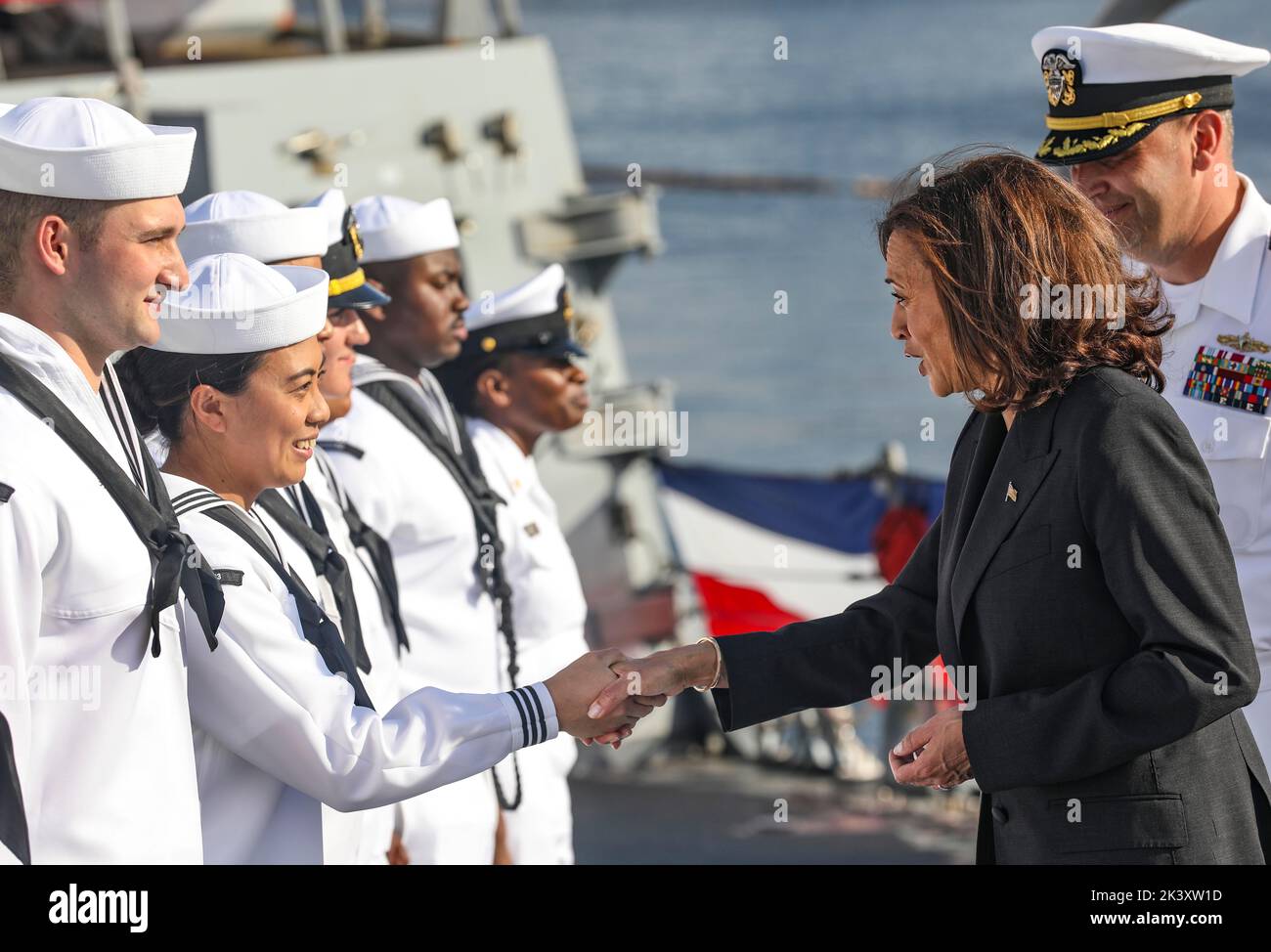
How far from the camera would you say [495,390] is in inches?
181

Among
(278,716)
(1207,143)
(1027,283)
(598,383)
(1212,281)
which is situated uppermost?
(1207,143)

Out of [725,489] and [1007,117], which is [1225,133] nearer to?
[725,489]

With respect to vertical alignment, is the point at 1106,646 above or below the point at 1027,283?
below

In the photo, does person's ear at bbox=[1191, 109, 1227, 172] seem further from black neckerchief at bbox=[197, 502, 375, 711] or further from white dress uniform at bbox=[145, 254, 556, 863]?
black neckerchief at bbox=[197, 502, 375, 711]

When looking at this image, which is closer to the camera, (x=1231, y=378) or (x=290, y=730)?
(x=290, y=730)

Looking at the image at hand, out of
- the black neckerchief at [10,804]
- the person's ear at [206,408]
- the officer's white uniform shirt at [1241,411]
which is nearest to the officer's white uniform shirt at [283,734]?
the person's ear at [206,408]

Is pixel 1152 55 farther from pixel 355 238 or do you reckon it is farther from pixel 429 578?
pixel 429 578

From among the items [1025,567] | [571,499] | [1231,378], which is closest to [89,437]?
[1025,567]

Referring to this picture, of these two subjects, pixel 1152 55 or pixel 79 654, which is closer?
pixel 79 654

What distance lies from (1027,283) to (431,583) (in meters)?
2.00

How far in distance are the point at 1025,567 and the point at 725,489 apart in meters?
7.25

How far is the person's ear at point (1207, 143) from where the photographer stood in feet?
11.4

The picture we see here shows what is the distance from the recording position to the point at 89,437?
7.80 feet

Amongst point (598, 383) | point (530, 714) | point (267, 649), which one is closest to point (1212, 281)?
point (530, 714)
